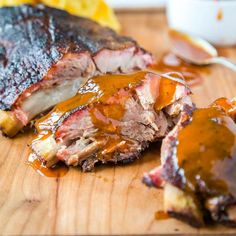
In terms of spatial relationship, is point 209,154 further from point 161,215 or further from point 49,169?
point 49,169

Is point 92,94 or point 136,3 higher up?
point 92,94

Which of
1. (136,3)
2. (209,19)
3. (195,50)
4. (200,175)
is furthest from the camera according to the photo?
(136,3)

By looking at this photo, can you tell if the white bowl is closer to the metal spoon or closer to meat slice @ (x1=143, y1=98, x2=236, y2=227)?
the metal spoon

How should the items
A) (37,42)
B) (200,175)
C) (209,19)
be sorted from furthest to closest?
1. (209,19)
2. (37,42)
3. (200,175)

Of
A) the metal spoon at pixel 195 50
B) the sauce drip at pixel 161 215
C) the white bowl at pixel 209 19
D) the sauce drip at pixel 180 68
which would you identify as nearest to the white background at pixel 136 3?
the white bowl at pixel 209 19

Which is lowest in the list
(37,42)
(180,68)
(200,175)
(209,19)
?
(180,68)

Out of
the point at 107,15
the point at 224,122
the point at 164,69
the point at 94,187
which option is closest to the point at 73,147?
the point at 94,187

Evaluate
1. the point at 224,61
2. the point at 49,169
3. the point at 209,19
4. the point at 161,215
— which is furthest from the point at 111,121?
the point at 209,19
